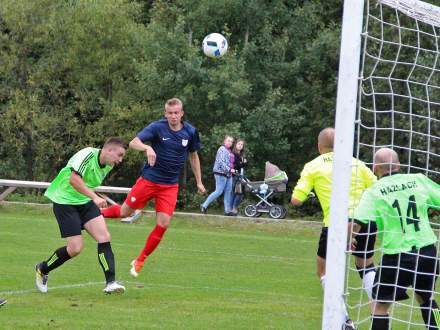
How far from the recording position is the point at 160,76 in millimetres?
28906

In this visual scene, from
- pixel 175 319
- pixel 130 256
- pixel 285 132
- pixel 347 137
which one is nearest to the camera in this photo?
pixel 347 137

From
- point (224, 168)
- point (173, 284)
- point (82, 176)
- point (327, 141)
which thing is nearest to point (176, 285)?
point (173, 284)

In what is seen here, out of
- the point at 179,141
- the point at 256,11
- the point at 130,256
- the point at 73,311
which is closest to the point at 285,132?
the point at 256,11

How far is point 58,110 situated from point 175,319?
22613 mm

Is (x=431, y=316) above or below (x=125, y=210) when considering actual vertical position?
below

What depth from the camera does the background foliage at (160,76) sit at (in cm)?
2847

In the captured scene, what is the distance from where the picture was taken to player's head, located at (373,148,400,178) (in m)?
7.38

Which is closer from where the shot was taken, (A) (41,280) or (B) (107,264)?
(B) (107,264)

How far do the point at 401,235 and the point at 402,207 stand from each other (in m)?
0.24

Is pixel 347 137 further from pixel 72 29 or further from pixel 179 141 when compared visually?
pixel 72 29

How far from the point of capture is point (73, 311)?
29.1 ft

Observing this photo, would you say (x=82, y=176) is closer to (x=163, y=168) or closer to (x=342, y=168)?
(x=163, y=168)

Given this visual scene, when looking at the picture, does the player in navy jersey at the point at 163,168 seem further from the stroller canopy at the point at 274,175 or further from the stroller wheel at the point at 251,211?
the stroller canopy at the point at 274,175

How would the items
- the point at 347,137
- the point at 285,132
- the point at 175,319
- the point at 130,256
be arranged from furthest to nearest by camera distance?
the point at 285,132, the point at 130,256, the point at 175,319, the point at 347,137
